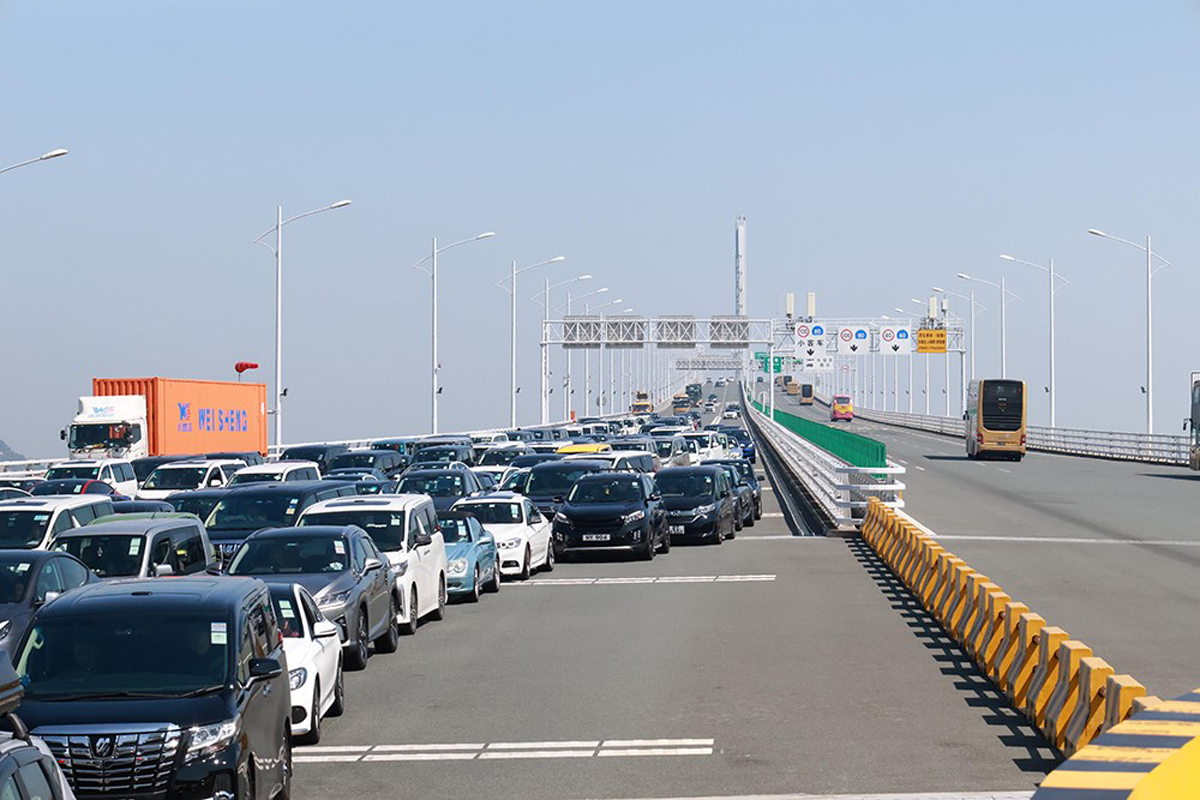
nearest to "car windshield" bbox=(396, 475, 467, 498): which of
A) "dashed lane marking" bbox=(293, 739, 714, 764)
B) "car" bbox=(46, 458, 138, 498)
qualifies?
"car" bbox=(46, 458, 138, 498)

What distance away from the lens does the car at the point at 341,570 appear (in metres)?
18.0

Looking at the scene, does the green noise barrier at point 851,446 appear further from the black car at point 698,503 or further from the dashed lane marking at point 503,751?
the dashed lane marking at point 503,751

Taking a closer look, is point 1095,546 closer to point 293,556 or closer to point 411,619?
point 411,619

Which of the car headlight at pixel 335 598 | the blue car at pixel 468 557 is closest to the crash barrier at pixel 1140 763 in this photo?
the car headlight at pixel 335 598

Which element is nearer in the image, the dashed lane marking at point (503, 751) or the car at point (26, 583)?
the dashed lane marking at point (503, 751)

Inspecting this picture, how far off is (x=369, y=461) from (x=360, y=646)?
88.4ft

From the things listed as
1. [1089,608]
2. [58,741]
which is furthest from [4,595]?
[1089,608]

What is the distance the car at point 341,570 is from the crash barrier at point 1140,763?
9.10 meters

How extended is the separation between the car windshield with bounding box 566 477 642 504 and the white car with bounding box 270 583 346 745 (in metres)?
17.0

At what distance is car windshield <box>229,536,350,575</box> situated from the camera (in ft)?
61.2

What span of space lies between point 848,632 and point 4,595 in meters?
9.02

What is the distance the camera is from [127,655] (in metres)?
11.4

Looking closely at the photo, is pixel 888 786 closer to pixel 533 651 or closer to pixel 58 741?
pixel 58 741

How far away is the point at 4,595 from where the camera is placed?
16.8 metres
